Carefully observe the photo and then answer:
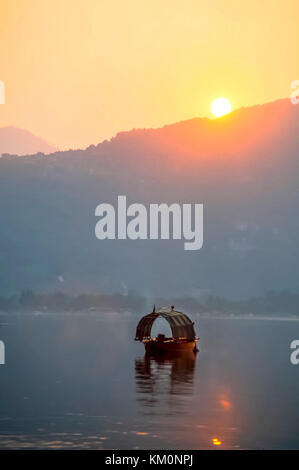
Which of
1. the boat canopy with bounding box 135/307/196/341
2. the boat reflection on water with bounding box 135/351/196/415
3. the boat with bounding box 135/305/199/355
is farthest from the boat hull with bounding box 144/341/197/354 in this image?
the boat canopy with bounding box 135/307/196/341

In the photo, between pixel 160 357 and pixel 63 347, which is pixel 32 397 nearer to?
pixel 160 357

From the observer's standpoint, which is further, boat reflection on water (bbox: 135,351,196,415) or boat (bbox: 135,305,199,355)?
boat (bbox: 135,305,199,355)

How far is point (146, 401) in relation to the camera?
3258 inches

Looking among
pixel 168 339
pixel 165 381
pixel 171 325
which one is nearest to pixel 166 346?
pixel 168 339

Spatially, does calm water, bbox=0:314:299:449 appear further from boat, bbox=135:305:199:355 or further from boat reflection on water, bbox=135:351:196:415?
boat, bbox=135:305:199:355

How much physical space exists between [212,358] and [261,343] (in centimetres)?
5552

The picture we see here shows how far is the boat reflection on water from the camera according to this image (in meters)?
79.9

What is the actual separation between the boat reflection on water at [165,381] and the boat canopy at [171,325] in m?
3.09

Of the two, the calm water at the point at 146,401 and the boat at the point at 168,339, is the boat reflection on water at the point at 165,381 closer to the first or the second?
the calm water at the point at 146,401

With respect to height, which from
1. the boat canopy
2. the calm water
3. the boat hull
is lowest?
the calm water

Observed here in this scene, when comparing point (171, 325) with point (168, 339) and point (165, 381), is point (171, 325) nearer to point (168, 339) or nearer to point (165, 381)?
point (168, 339)

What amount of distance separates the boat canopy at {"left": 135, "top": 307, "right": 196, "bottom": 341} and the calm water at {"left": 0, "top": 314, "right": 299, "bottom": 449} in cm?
386

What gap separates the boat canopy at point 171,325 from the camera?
13250 centimetres
